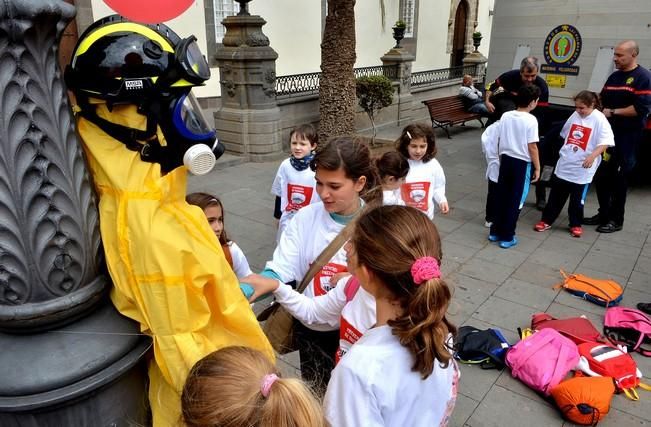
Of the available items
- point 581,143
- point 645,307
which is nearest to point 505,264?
point 645,307

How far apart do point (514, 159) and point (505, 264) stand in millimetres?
1183

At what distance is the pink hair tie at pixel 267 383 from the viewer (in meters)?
1.14

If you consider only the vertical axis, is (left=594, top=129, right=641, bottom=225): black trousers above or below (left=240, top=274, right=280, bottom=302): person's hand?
below

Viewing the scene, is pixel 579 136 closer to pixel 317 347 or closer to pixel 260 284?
pixel 317 347

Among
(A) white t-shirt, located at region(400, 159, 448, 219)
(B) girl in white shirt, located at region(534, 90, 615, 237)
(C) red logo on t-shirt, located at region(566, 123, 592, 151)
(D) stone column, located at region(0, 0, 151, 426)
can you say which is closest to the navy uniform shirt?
(B) girl in white shirt, located at region(534, 90, 615, 237)

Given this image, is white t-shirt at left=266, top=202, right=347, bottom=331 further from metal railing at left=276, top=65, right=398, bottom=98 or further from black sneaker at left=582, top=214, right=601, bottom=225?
metal railing at left=276, top=65, right=398, bottom=98

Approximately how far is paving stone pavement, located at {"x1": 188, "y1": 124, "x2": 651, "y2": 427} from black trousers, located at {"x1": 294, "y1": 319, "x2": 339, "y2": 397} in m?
0.69

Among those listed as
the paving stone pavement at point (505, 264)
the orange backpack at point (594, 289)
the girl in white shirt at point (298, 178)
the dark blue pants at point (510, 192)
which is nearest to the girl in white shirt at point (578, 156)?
the paving stone pavement at point (505, 264)

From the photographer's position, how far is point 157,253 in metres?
1.16

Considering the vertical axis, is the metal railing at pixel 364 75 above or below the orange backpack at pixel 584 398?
above

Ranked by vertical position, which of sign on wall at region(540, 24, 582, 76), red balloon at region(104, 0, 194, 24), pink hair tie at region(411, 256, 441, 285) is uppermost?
red balloon at region(104, 0, 194, 24)

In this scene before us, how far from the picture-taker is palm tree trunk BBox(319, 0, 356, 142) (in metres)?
8.61

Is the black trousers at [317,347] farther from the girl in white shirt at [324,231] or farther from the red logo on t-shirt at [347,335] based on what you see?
the red logo on t-shirt at [347,335]

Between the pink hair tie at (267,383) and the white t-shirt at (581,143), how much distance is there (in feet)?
18.8
